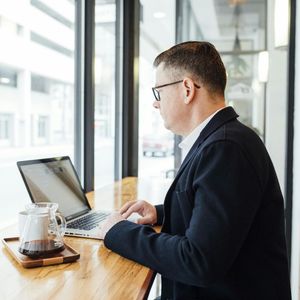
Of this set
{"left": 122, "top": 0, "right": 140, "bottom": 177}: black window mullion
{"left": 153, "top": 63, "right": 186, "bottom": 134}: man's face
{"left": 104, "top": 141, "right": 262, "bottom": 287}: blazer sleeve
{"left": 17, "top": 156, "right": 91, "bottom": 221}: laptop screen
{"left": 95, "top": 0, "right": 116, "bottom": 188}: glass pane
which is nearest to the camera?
{"left": 104, "top": 141, "right": 262, "bottom": 287}: blazer sleeve

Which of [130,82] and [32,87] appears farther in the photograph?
[130,82]

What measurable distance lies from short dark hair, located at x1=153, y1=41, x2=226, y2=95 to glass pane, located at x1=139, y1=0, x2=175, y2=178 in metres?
2.35

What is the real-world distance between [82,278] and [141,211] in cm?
52

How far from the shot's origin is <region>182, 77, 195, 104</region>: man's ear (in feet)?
3.81

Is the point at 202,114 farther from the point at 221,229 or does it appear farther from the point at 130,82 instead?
the point at 130,82

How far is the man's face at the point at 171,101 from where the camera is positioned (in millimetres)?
1210

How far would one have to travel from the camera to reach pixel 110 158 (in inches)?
125

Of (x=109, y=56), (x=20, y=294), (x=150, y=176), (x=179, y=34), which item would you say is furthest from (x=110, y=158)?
(x=20, y=294)

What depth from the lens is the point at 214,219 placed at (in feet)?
2.99

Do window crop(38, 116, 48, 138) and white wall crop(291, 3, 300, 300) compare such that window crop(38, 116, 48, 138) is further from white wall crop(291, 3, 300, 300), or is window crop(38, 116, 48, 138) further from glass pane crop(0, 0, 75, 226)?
white wall crop(291, 3, 300, 300)

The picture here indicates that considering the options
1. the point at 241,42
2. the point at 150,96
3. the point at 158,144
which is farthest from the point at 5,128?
the point at 241,42

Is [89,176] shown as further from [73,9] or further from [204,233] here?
[204,233]

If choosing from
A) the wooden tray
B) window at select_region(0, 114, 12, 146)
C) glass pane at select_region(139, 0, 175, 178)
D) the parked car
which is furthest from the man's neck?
the parked car

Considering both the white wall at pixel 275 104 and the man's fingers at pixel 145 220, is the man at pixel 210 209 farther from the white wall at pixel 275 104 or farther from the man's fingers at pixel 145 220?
the white wall at pixel 275 104
